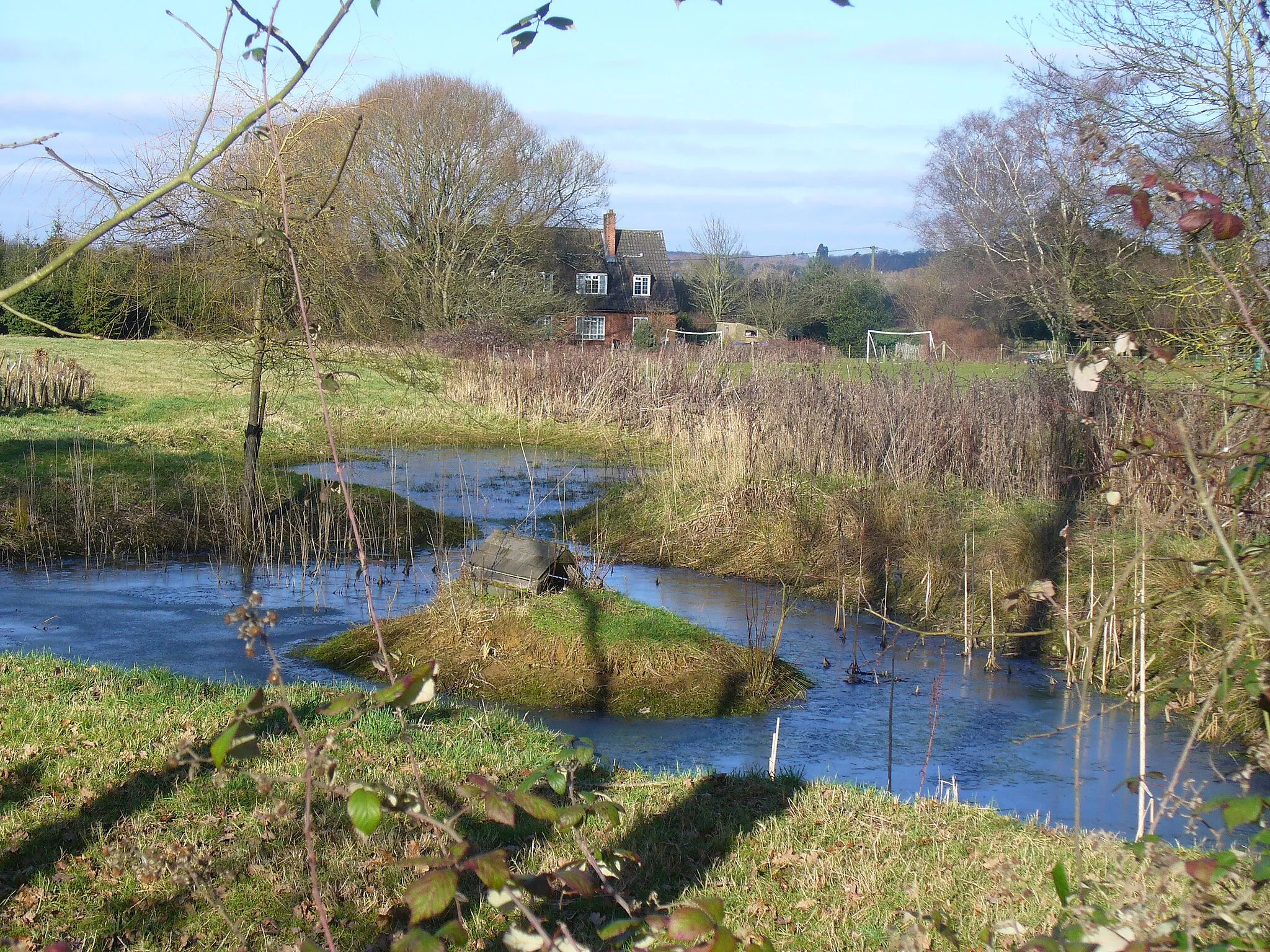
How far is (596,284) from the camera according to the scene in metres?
51.6

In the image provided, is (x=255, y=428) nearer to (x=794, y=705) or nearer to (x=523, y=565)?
(x=523, y=565)

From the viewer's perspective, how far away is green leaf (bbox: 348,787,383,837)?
5.82ft

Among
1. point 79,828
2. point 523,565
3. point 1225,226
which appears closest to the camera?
point 1225,226

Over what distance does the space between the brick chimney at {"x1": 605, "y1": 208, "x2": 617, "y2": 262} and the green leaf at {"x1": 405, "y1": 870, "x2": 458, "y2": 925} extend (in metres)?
53.6

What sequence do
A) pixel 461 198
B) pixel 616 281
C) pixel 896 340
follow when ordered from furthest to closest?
pixel 616 281, pixel 896 340, pixel 461 198

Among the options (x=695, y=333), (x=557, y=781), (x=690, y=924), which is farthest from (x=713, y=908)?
(x=695, y=333)

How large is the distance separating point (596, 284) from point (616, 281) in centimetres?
152

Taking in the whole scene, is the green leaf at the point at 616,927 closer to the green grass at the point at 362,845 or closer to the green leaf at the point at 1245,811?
the green leaf at the point at 1245,811

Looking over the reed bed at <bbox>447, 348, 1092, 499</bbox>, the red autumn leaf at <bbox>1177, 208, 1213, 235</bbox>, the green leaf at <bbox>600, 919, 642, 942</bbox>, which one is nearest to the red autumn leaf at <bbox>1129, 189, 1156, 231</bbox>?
the red autumn leaf at <bbox>1177, 208, 1213, 235</bbox>

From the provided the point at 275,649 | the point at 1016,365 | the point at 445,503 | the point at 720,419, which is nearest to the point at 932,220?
the point at 1016,365

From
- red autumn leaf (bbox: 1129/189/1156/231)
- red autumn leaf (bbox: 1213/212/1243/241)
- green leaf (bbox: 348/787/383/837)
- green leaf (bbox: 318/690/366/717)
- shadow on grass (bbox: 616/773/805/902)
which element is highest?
→ red autumn leaf (bbox: 1129/189/1156/231)

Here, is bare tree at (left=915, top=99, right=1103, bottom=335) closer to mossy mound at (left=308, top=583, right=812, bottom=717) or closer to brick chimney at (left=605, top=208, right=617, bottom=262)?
mossy mound at (left=308, top=583, right=812, bottom=717)

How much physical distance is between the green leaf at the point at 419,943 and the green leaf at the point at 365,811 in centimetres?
20

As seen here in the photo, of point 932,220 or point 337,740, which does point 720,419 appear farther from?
point 932,220
